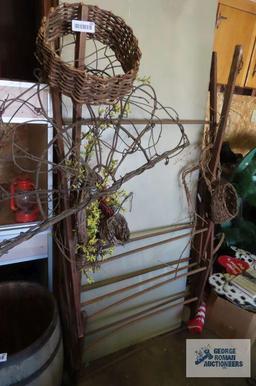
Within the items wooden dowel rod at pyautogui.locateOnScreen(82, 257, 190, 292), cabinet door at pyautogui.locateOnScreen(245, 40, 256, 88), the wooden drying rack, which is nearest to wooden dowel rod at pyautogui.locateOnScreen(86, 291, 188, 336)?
the wooden drying rack

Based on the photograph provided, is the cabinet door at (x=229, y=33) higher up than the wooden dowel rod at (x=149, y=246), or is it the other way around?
the cabinet door at (x=229, y=33)

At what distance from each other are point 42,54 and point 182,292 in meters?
1.48

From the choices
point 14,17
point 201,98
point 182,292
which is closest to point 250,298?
point 182,292

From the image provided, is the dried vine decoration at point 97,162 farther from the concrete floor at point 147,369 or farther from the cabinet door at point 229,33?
the cabinet door at point 229,33

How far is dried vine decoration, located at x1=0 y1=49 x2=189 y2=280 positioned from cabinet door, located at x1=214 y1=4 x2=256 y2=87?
3.61ft

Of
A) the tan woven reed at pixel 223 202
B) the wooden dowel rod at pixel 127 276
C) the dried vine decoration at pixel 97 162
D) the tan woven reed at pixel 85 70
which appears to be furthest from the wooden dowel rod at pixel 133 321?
the tan woven reed at pixel 85 70

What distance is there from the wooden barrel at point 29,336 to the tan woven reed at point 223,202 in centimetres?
87

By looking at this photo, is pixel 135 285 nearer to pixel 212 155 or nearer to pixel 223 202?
pixel 223 202

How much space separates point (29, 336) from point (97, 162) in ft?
2.81

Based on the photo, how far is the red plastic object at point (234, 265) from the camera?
1.75 m

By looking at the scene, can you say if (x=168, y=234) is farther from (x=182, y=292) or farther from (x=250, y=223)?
(x=250, y=223)

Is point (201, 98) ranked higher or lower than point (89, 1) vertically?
lower

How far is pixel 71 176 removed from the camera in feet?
3.32

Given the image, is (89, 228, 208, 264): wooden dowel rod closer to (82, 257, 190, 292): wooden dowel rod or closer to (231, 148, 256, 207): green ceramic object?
(82, 257, 190, 292): wooden dowel rod
